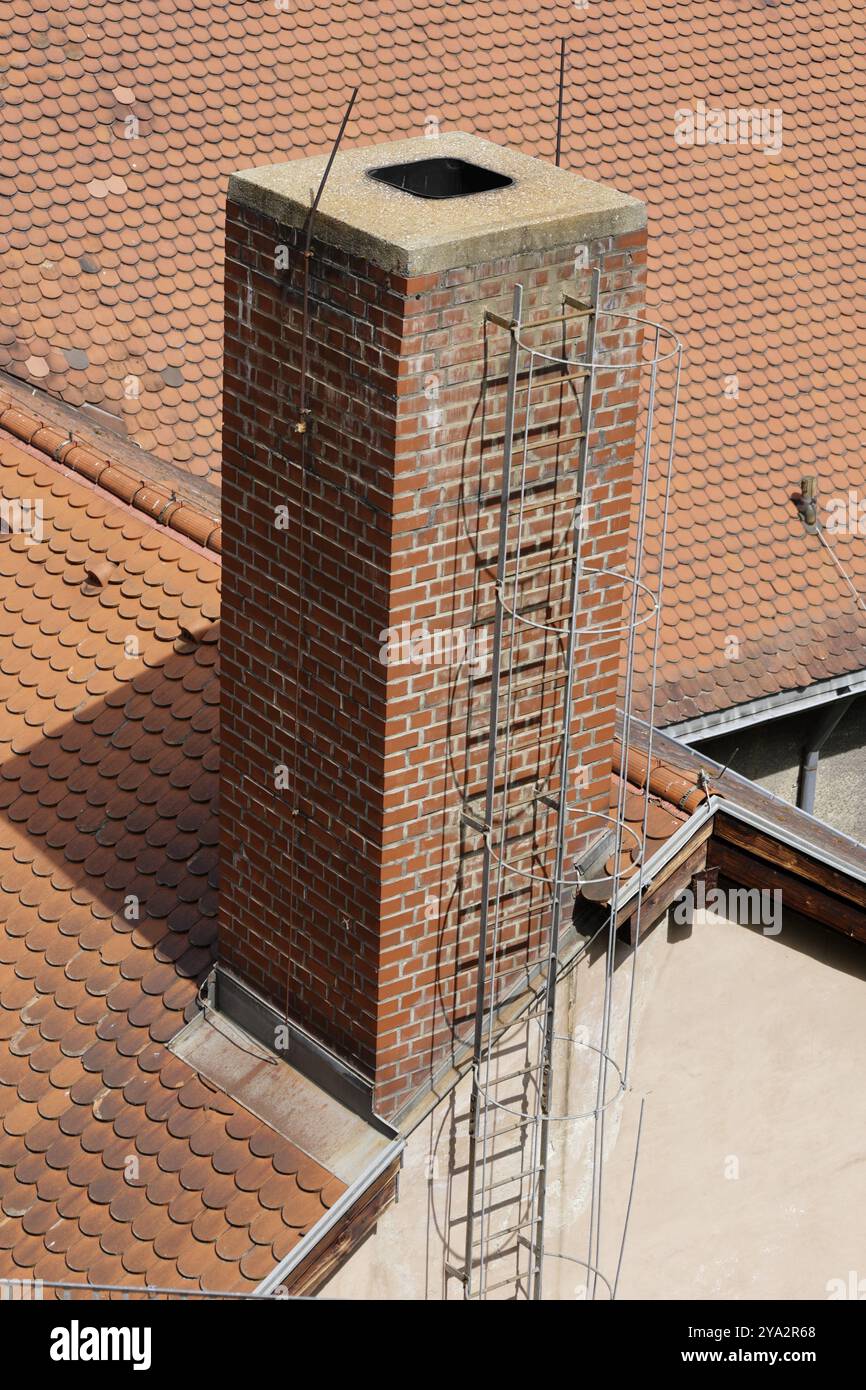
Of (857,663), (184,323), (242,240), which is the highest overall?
(242,240)

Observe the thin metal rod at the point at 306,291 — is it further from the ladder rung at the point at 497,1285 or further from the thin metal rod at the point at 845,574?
the thin metal rod at the point at 845,574

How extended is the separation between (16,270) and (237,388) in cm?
778

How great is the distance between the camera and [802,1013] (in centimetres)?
872

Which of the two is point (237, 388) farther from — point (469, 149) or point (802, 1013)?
point (802, 1013)

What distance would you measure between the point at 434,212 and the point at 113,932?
10.8ft

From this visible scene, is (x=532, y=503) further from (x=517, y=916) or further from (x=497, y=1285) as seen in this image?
(x=497, y=1285)

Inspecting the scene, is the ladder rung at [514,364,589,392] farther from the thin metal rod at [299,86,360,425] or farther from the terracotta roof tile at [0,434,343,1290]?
the terracotta roof tile at [0,434,343,1290]

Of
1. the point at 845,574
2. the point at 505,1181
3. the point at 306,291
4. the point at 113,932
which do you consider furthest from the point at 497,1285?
the point at 845,574

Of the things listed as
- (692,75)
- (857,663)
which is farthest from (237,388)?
(692,75)

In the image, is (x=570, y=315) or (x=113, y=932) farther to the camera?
(x=113, y=932)

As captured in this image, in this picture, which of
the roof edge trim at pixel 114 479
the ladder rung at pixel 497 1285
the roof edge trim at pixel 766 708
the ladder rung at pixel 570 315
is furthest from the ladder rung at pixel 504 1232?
the roof edge trim at pixel 766 708

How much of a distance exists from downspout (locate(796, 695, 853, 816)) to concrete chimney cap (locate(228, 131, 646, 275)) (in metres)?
9.17

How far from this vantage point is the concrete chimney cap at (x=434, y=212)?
22.5ft

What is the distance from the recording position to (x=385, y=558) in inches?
278
